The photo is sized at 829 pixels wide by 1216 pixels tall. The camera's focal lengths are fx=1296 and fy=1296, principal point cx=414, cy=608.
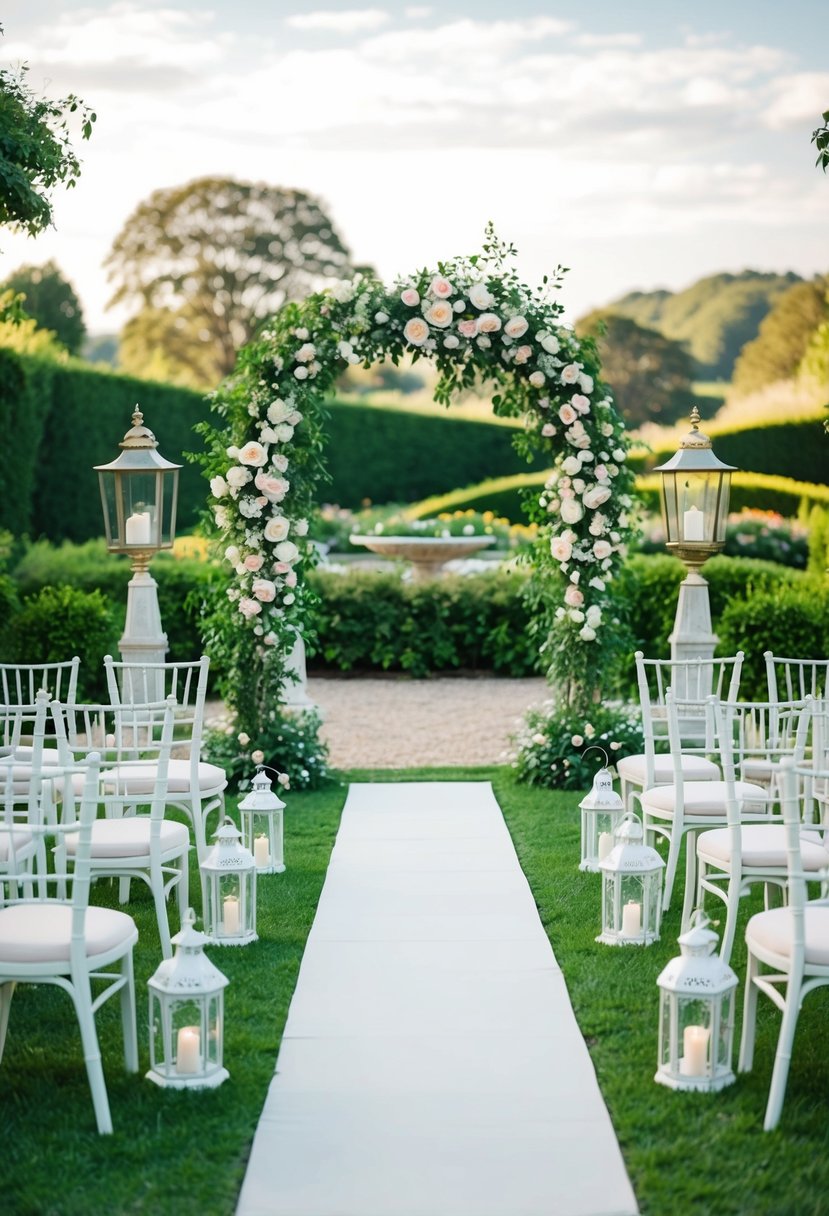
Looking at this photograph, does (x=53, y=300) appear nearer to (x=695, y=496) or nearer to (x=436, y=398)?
(x=436, y=398)

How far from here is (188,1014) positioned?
133 inches

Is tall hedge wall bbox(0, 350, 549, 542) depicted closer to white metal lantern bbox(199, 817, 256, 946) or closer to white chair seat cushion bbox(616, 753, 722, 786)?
white chair seat cushion bbox(616, 753, 722, 786)

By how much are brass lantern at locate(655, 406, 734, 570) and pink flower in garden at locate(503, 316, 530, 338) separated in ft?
3.29

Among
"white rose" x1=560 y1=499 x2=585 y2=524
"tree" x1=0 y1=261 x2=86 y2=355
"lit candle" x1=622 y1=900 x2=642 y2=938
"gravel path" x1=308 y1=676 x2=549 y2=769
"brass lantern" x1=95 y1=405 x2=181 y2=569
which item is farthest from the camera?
"tree" x1=0 y1=261 x2=86 y2=355

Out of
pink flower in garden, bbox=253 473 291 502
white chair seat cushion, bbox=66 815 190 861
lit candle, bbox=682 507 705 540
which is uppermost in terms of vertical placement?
pink flower in garden, bbox=253 473 291 502

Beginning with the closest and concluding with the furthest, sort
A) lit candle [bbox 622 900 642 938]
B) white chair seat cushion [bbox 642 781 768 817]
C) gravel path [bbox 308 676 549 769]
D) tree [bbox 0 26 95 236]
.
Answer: lit candle [bbox 622 900 642 938]
white chair seat cushion [bbox 642 781 768 817]
tree [bbox 0 26 95 236]
gravel path [bbox 308 676 549 769]

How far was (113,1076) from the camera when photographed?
344cm

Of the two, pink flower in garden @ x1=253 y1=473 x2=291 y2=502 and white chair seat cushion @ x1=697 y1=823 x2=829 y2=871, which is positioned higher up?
pink flower in garden @ x1=253 y1=473 x2=291 y2=502

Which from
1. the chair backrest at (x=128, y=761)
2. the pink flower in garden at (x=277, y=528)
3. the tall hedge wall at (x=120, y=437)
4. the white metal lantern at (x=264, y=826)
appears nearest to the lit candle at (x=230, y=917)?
the chair backrest at (x=128, y=761)

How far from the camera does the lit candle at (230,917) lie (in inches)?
180

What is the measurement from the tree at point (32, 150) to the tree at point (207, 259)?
83.8ft

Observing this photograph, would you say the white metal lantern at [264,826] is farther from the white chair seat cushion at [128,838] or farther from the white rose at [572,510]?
the white rose at [572,510]

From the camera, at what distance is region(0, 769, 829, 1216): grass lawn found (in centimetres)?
281

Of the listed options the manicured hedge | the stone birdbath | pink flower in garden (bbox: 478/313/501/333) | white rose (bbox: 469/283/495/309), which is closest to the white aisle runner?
pink flower in garden (bbox: 478/313/501/333)
